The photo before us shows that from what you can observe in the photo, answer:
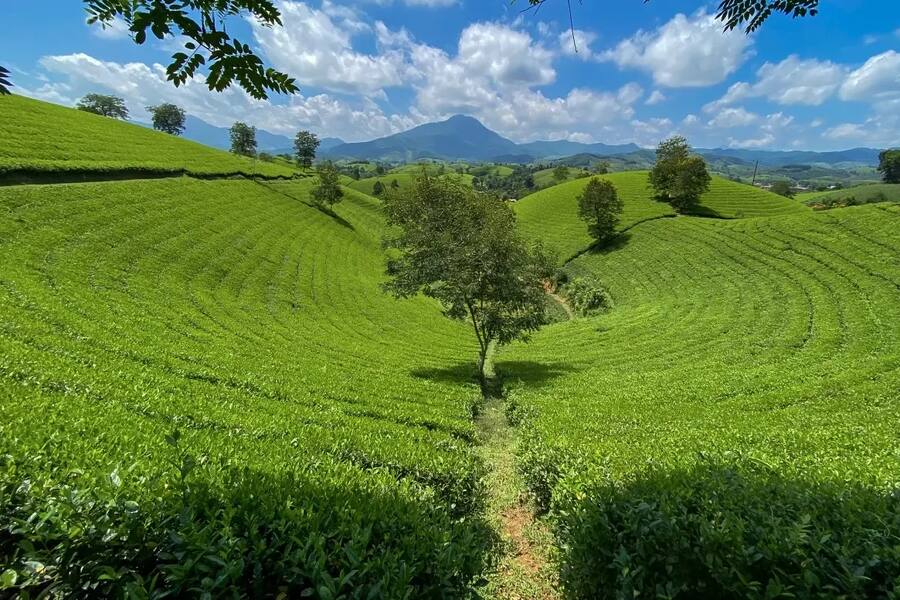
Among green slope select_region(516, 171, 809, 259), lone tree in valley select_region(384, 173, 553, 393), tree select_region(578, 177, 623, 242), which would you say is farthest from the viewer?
green slope select_region(516, 171, 809, 259)

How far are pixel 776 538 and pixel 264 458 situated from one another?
8174mm

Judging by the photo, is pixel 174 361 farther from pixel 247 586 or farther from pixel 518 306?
pixel 518 306

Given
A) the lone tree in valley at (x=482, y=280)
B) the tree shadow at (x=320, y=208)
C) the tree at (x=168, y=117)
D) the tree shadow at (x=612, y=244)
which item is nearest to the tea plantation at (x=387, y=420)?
the lone tree in valley at (x=482, y=280)

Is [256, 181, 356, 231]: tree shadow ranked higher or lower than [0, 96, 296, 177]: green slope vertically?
lower

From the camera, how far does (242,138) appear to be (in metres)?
114

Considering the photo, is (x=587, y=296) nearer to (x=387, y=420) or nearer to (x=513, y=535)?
(x=387, y=420)

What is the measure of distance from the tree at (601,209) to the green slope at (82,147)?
59173mm

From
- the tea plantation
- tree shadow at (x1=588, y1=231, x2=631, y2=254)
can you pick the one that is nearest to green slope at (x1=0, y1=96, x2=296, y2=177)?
the tea plantation

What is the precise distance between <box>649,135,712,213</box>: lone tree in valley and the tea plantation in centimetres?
2927

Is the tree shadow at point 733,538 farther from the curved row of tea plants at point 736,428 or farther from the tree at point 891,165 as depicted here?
the tree at point 891,165

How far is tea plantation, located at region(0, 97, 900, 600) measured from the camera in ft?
13.1

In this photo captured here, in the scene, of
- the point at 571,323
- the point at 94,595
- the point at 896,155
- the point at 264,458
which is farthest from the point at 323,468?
the point at 896,155

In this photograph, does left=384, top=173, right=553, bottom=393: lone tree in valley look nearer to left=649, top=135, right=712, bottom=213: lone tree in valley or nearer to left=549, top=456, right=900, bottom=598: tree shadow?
left=549, top=456, right=900, bottom=598: tree shadow

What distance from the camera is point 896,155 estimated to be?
140 metres
